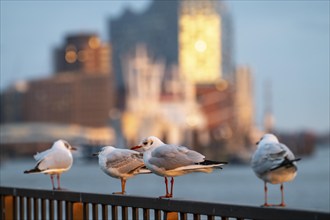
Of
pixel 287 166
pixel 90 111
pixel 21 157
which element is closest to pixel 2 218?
pixel 287 166

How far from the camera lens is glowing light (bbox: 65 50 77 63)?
191375 millimetres

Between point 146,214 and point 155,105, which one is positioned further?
point 155,105

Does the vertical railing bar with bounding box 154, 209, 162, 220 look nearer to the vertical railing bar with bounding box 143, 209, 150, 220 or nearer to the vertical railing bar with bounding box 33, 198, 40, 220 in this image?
the vertical railing bar with bounding box 143, 209, 150, 220

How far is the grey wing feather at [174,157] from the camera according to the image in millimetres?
7422

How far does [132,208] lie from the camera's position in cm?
780

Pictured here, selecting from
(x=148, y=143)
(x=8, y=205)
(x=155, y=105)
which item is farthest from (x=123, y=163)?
(x=155, y=105)

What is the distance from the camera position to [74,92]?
18212cm

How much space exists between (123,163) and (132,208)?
1.47 ft

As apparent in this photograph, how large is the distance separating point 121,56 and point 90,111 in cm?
1534

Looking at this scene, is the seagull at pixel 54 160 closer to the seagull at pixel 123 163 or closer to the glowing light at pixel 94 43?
the seagull at pixel 123 163

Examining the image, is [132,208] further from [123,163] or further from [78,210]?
[78,210]

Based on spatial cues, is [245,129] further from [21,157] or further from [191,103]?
[21,157]

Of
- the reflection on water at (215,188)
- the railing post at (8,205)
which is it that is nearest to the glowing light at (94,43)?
the reflection on water at (215,188)

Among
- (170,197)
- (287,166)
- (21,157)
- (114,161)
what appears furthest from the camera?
(21,157)
